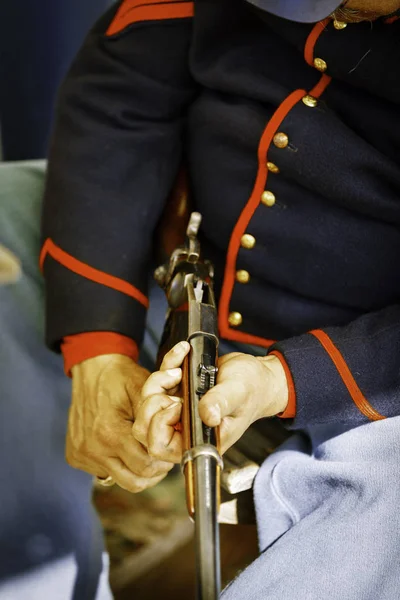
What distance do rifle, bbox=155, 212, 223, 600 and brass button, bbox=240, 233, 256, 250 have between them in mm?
43

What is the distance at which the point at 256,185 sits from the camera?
2.28ft

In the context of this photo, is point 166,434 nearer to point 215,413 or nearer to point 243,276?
point 215,413

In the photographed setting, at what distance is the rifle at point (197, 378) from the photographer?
0.40m

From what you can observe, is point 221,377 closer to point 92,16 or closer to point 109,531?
point 109,531

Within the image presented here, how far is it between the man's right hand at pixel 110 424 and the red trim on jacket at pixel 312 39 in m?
0.35

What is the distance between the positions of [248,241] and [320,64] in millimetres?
186

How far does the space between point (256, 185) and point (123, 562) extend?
1.98ft

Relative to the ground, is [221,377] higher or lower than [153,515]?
higher

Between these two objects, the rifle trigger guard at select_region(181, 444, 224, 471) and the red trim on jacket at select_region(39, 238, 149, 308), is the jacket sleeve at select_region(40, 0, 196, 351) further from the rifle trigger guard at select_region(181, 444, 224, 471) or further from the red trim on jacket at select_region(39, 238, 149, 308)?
the rifle trigger guard at select_region(181, 444, 224, 471)

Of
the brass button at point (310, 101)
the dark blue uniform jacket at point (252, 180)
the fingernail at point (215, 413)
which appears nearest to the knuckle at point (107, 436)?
the dark blue uniform jacket at point (252, 180)

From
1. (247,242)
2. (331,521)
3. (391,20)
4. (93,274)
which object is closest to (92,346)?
(93,274)

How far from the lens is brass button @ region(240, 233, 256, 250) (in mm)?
700

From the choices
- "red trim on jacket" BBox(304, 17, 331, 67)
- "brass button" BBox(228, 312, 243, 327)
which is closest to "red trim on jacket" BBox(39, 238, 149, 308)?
"brass button" BBox(228, 312, 243, 327)

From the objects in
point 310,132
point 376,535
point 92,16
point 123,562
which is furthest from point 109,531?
point 92,16
